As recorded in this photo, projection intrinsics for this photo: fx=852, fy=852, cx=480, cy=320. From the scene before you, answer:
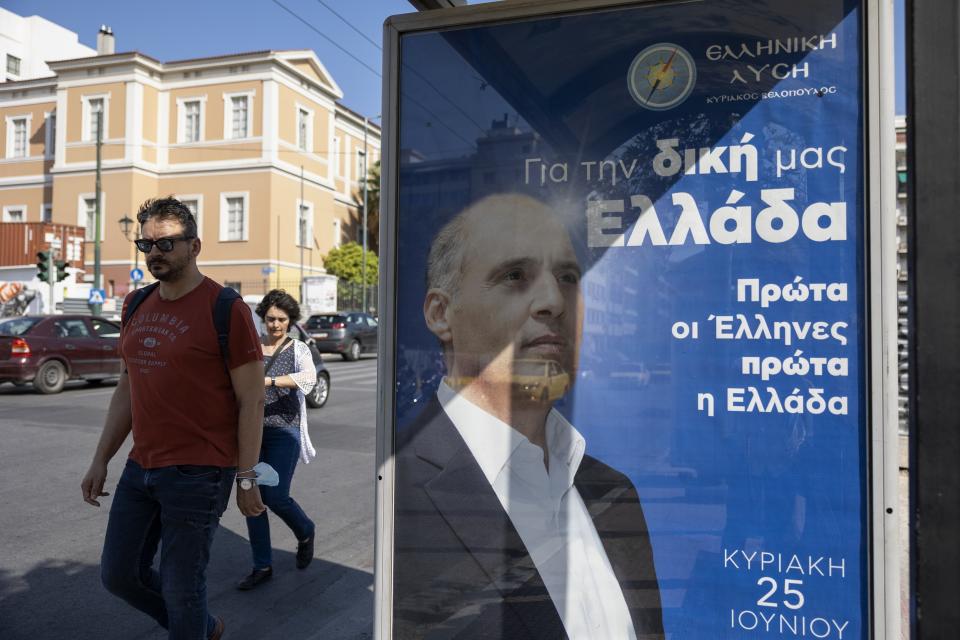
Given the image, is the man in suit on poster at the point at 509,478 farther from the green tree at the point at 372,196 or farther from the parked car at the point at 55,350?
the green tree at the point at 372,196

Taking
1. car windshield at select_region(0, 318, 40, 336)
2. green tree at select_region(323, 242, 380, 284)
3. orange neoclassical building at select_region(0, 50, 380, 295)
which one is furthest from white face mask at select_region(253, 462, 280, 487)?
green tree at select_region(323, 242, 380, 284)

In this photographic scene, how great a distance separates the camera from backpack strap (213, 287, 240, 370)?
10.8ft

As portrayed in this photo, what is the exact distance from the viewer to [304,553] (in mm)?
5324

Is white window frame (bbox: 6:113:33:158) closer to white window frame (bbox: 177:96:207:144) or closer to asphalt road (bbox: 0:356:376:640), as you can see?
white window frame (bbox: 177:96:207:144)

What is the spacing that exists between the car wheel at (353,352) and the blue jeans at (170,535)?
23.8 meters

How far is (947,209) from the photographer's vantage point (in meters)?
1.90

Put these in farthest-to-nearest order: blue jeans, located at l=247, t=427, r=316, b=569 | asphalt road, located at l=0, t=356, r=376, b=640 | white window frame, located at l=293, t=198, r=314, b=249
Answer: white window frame, located at l=293, t=198, r=314, b=249 < blue jeans, located at l=247, t=427, r=316, b=569 < asphalt road, located at l=0, t=356, r=376, b=640

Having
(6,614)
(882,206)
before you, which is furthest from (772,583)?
(6,614)

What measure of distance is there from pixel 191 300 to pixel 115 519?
0.90 meters

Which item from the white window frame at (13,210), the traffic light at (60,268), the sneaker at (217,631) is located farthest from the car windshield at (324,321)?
the white window frame at (13,210)

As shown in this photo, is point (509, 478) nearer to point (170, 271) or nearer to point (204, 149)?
point (170, 271)

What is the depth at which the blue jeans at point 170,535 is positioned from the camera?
10.5 ft

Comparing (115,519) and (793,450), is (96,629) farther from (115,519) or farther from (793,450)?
(793,450)

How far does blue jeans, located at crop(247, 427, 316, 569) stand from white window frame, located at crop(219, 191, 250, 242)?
139 ft
